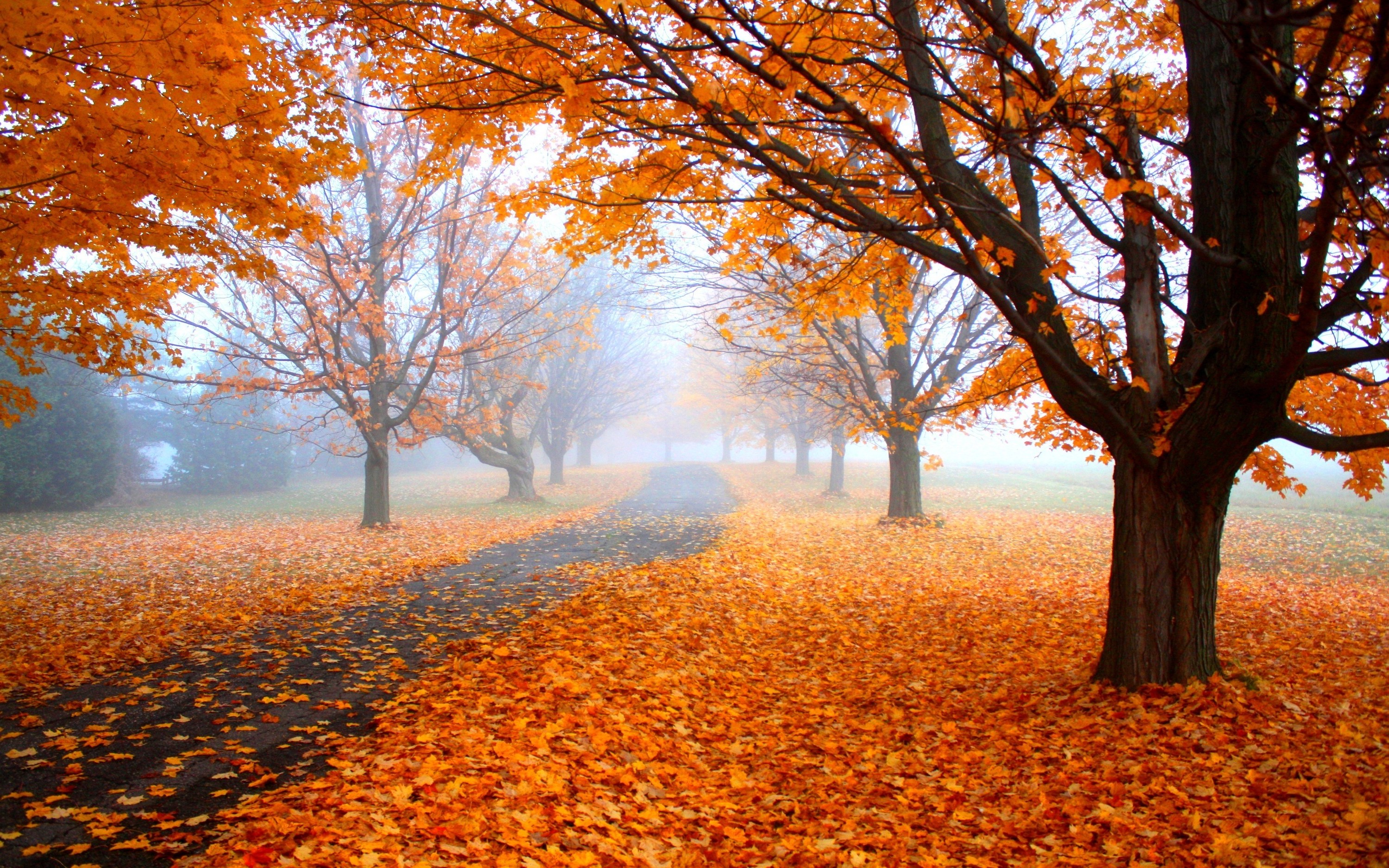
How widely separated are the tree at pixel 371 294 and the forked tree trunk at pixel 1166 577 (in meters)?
10.4

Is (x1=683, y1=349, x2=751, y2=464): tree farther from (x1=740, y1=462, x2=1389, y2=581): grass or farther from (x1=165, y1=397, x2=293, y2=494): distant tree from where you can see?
(x1=165, y1=397, x2=293, y2=494): distant tree

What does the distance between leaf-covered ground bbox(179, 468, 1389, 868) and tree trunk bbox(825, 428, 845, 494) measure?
50.2ft

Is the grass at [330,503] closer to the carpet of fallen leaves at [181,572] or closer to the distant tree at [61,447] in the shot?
the carpet of fallen leaves at [181,572]

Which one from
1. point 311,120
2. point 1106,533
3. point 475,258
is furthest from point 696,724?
point 475,258

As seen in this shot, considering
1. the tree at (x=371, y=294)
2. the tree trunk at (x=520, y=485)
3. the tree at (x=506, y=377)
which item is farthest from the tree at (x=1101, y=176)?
the tree trunk at (x=520, y=485)

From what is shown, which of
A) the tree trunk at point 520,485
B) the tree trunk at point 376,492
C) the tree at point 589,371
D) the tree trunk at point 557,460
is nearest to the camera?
the tree trunk at point 376,492

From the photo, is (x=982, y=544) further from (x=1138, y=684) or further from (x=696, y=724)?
(x=696, y=724)

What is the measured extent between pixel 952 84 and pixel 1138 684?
3.97 metres

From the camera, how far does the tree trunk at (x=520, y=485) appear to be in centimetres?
1970

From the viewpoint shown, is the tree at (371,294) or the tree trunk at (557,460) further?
the tree trunk at (557,460)

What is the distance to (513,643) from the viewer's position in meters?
5.46

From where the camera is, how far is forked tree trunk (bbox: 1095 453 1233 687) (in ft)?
13.7

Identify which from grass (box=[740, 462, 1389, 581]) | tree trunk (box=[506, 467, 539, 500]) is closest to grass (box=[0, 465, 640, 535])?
tree trunk (box=[506, 467, 539, 500])

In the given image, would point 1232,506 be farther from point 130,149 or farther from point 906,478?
point 130,149
